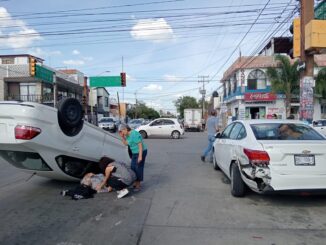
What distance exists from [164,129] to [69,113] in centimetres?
2019

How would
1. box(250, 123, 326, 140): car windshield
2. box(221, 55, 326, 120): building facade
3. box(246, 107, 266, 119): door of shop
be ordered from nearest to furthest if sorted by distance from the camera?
box(250, 123, 326, 140): car windshield → box(221, 55, 326, 120): building facade → box(246, 107, 266, 119): door of shop

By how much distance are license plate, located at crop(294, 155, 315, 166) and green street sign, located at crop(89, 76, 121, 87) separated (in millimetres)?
32818

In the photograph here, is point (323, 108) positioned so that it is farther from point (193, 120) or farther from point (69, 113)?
point (69, 113)

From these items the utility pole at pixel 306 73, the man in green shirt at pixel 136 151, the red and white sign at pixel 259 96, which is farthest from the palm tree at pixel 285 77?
the man in green shirt at pixel 136 151

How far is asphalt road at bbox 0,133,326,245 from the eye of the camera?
4.77 meters

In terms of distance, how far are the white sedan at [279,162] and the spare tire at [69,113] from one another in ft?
10.7

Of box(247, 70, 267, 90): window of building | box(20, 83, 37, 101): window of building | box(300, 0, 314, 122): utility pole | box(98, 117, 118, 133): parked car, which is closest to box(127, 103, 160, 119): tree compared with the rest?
box(20, 83, 37, 101): window of building

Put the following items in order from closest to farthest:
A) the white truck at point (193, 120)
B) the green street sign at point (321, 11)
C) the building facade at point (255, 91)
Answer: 1. the green street sign at point (321, 11)
2. the building facade at point (255, 91)
3. the white truck at point (193, 120)

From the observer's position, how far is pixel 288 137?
6992 mm

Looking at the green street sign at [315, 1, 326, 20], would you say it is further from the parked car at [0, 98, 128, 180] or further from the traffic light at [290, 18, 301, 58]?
the parked car at [0, 98, 128, 180]

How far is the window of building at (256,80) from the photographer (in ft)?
135

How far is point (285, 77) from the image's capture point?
35719mm

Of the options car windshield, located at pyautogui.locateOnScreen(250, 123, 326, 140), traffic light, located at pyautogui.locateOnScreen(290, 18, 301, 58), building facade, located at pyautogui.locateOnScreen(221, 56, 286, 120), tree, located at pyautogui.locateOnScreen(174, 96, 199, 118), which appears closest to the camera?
car windshield, located at pyautogui.locateOnScreen(250, 123, 326, 140)

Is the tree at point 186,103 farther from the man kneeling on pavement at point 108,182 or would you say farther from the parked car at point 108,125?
the man kneeling on pavement at point 108,182
